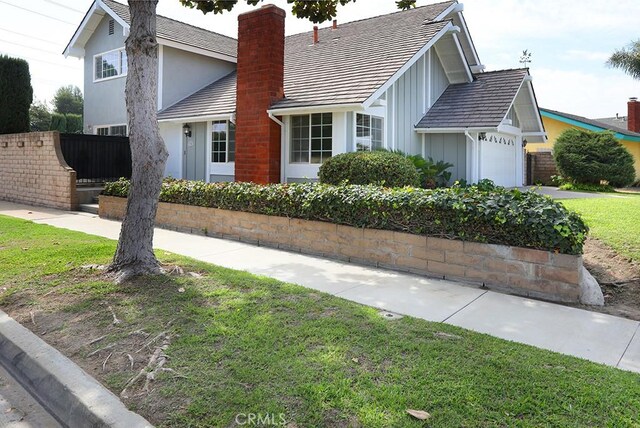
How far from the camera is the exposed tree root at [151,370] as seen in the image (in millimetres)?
3256

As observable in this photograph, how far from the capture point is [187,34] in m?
19.5

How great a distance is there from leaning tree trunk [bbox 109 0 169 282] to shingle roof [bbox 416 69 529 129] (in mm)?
10026

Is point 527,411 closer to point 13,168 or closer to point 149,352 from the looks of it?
point 149,352

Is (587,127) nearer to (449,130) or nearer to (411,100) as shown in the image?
(449,130)

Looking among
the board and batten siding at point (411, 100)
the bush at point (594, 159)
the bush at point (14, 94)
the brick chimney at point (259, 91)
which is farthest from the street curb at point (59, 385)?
the bush at point (594, 159)

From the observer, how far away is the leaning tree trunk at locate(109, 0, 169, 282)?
18.6ft

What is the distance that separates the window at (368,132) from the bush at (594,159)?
9.90 meters

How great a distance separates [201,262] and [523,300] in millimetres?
4281

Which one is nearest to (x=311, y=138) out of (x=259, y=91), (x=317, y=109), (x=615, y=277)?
(x=317, y=109)

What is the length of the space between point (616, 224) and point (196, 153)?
1254 centimetres

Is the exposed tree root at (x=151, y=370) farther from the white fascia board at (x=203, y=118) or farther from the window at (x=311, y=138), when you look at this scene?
the white fascia board at (x=203, y=118)

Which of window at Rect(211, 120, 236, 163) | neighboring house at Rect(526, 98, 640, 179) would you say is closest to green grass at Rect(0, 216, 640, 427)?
window at Rect(211, 120, 236, 163)

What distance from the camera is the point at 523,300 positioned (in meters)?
5.40
